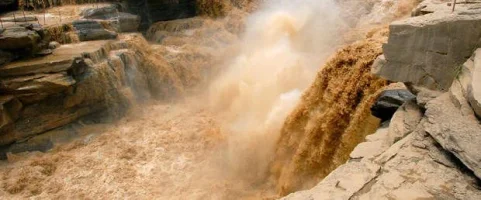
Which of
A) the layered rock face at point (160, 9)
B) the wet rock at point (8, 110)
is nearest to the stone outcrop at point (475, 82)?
the wet rock at point (8, 110)

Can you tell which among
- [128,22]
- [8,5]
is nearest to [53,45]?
[128,22]

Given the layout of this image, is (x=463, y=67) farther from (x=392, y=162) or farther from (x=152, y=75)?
(x=152, y=75)

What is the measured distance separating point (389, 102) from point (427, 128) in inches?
45.7

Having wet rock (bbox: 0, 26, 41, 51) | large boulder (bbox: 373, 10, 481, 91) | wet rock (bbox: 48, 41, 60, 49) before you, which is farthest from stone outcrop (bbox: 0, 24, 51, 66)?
large boulder (bbox: 373, 10, 481, 91)

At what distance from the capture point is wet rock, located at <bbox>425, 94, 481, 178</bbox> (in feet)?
9.48

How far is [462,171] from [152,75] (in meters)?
8.40

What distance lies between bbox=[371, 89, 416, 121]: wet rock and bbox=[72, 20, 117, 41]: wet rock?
300 inches

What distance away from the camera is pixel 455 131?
3.11m

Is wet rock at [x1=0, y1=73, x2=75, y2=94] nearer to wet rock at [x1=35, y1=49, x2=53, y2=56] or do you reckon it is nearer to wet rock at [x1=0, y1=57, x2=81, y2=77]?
wet rock at [x1=0, y1=57, x2=81, y2=77]

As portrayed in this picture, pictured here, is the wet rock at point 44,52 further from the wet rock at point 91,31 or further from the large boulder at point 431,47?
the large boulder at point 431,47

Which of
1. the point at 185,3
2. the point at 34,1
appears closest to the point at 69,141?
the point at 34,1

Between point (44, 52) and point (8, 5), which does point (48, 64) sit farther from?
point (8, 5)

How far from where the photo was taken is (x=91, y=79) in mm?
8406

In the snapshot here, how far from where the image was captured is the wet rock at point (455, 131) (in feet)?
9.48
